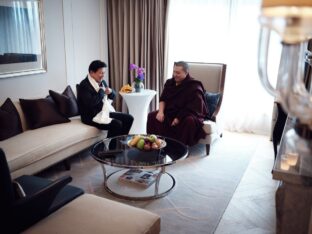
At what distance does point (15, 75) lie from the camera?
339 centimetres

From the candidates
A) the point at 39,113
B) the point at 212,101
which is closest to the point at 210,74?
the point at 212,101

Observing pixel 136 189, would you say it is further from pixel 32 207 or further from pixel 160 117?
pixel 32 207

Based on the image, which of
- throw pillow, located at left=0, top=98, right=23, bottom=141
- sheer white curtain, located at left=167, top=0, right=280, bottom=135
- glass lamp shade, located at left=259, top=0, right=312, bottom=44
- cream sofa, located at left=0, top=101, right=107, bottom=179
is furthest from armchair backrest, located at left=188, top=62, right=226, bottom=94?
glass lamp shade, located at left=259, top=0, right=312, bottom=44

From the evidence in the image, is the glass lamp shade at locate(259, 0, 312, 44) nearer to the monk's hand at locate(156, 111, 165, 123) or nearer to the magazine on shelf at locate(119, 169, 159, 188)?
the magazine on shelf at locate(119, 169, 159, 188)

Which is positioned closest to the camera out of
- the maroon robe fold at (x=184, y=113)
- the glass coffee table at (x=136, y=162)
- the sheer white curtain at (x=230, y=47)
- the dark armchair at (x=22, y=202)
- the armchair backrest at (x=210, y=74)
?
the dark armchair at (x=22, y=202)

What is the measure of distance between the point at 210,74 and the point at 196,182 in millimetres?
1647

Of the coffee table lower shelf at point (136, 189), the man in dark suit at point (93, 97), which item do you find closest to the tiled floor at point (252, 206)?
the coffee table lower shelf at point (136, 189)

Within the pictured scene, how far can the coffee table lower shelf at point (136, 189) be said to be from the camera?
8.85 feet

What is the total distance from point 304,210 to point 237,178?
61.6 inches

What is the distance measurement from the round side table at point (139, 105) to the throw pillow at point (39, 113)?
997 mm

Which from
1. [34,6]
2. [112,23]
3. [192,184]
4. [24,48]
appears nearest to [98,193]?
[192,184]

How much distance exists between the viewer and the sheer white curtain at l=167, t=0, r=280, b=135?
4.33m

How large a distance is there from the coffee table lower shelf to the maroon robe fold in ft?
2.32

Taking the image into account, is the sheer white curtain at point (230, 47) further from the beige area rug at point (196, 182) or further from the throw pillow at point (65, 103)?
the throw pillow at point (65, 103)
